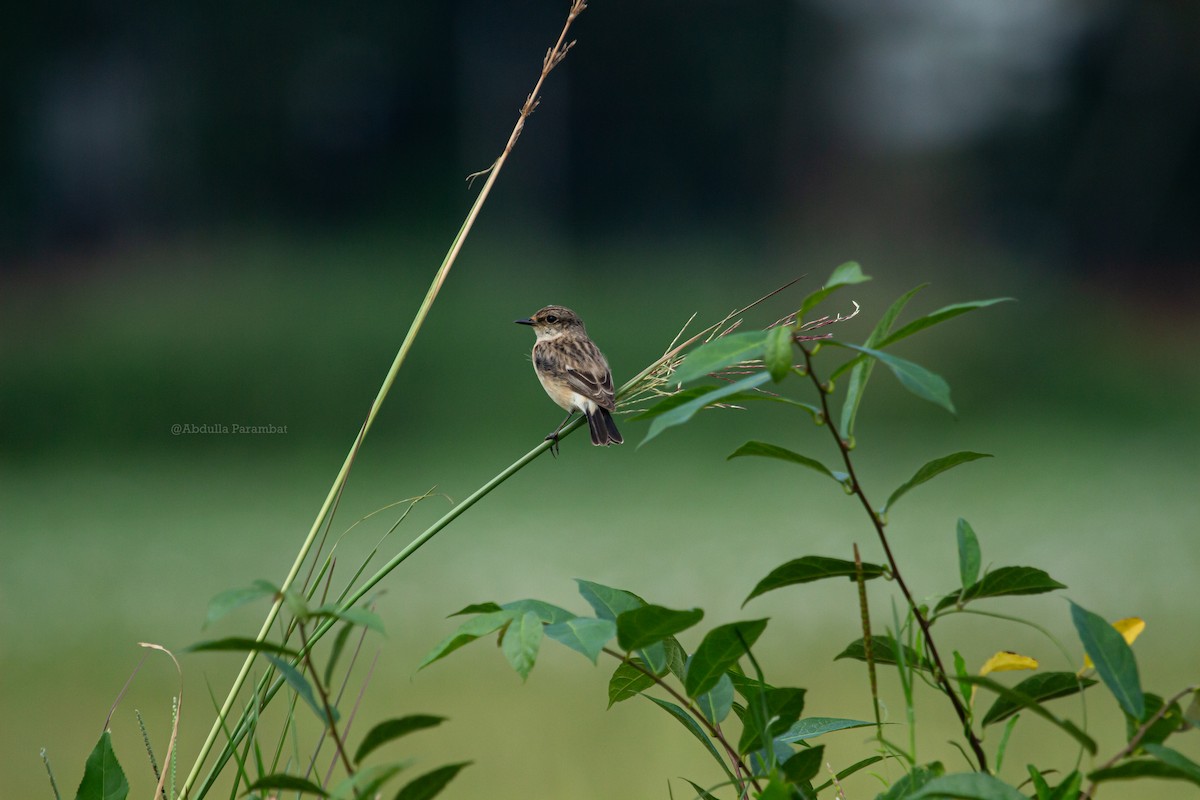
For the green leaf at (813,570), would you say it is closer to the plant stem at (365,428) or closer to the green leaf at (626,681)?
the green leaf at (626,681)

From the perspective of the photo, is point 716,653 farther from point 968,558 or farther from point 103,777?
point 103,777

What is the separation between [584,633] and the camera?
1.27ft

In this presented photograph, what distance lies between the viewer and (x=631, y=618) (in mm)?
386

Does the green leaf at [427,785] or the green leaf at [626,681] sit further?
the green leaf at [626,681]

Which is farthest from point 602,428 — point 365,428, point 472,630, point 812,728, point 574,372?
point 472,630

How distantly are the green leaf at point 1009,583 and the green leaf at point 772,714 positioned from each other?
8 centimetres

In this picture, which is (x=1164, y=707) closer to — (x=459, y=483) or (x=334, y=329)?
(x=459, y=483)

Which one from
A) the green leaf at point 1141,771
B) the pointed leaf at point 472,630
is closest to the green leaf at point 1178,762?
the green leaf at point 1141,771

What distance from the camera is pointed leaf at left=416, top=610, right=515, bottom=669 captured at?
392 millimetres

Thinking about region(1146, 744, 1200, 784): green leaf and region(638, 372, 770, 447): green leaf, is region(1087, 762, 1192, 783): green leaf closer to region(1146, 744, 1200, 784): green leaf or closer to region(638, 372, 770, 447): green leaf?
region(1146, 744, 1200, 784): green leaf

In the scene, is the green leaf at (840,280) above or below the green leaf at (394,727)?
above

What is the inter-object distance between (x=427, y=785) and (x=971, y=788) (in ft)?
0.57

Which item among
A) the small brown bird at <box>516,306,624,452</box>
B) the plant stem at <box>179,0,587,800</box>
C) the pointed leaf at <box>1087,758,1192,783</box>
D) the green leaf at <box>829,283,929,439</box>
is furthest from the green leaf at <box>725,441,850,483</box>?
the small brown bird at <box>516,306,624,452</box>

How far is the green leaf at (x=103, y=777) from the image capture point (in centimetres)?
52
